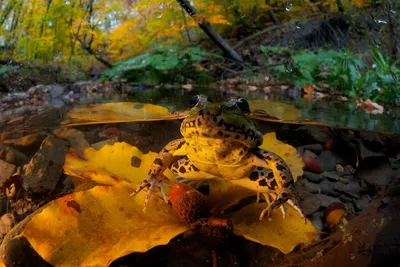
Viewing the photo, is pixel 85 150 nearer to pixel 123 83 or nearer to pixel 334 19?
pixel 123 83

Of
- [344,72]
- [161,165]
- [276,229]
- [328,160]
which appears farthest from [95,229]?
[344,72]

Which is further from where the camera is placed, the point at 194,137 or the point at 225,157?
the point at 225,157

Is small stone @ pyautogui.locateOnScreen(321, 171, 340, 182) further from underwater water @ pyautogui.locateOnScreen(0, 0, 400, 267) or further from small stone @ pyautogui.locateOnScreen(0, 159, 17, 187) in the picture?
small stone @ pyautogui.locateOnScreen(0, 159, 17, 187)

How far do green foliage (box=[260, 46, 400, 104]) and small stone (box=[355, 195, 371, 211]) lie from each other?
824mm

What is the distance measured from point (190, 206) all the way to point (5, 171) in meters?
0.91

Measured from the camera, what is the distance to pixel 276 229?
Answer: 1.24m

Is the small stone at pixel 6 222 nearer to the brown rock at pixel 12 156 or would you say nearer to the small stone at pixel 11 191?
the small stone at pixel 11 191

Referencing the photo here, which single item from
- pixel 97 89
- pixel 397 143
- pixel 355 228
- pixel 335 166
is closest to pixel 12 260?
pixel 97 89

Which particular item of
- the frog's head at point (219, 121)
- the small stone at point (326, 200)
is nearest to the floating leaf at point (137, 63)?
the frog's head at point (219, 121)

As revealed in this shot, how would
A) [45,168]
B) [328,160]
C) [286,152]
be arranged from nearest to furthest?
[45,168] < [286,152] < [328,160]

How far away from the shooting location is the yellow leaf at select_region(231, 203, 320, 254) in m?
1.20

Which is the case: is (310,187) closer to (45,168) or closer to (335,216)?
(335,216)

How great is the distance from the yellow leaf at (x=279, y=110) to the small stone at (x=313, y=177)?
13.8 inches

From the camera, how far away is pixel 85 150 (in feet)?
4.93
